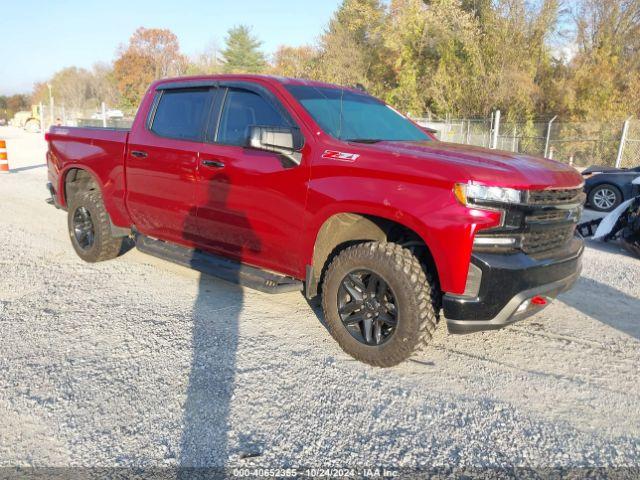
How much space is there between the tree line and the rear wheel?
1282cm

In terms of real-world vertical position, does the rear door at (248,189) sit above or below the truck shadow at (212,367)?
above

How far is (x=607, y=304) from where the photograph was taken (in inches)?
193

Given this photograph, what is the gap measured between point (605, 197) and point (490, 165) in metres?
8.70

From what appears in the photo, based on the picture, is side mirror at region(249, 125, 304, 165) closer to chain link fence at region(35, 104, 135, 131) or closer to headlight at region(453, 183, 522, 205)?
headlight at region(453, 183, 522, 205)

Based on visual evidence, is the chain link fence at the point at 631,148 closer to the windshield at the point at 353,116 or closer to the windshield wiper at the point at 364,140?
the windshield at the point at 353,116

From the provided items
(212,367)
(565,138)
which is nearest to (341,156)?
(212,367)

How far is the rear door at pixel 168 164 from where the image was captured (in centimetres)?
454

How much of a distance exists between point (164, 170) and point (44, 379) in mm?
2131

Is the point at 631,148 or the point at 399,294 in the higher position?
the point at 631,148

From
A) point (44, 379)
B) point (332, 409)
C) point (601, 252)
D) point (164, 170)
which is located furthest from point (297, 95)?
point (601, 252)

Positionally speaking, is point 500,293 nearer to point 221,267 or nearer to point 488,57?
point 221,267

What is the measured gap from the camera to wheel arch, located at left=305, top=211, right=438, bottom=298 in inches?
141

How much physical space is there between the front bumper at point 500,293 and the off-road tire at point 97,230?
3.94m

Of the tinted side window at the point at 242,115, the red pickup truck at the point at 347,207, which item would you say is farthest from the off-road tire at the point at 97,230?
the tinted side window at the point at 242,115
